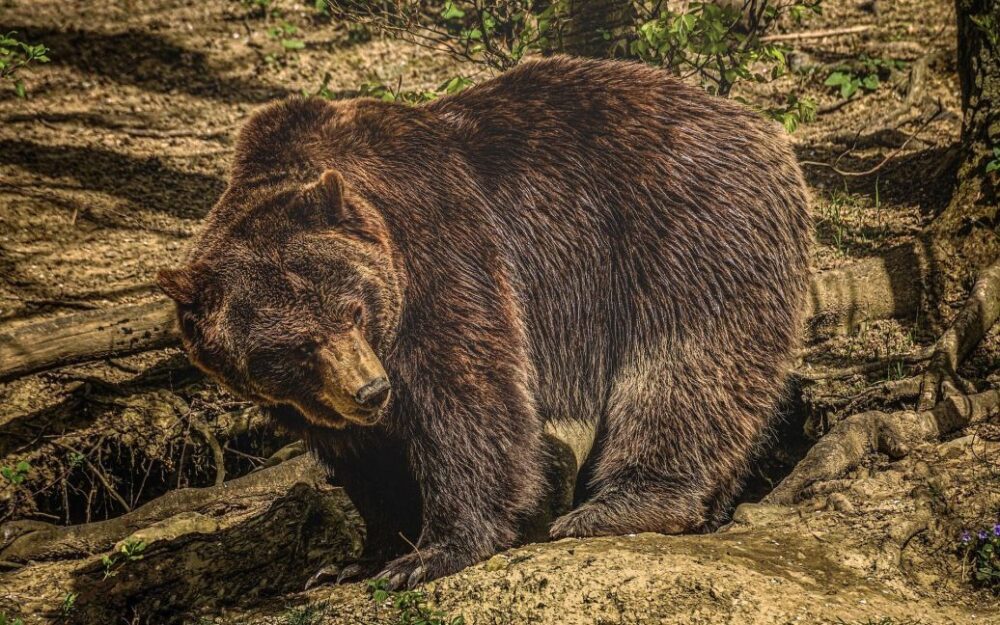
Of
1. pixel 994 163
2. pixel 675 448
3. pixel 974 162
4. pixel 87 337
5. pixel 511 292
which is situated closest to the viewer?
pixel 675 448

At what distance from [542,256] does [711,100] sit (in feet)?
3.90

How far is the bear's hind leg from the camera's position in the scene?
4.02 meters

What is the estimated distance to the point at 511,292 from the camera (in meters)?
4.20

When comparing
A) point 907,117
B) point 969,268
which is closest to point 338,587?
point 969,268

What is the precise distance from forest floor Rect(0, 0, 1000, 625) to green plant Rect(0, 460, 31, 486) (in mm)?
49

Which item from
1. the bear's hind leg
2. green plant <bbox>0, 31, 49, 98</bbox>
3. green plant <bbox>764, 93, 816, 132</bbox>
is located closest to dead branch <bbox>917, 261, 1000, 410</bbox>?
the bear's hind leg

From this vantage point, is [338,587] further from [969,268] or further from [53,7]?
[53,7]

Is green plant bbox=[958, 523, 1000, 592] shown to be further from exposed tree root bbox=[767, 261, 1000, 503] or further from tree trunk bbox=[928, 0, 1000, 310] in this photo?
tree trunk bbox=[928, 0, 1000, 310]

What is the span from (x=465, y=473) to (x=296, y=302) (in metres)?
1.08

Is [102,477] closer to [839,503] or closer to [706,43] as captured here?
[839,503]

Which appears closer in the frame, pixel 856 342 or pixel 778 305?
pixel 778 305

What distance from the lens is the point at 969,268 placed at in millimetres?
4625

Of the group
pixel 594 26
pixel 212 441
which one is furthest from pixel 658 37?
pixel 212 441

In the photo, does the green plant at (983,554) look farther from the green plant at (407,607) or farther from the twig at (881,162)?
the twig at (881,162)
